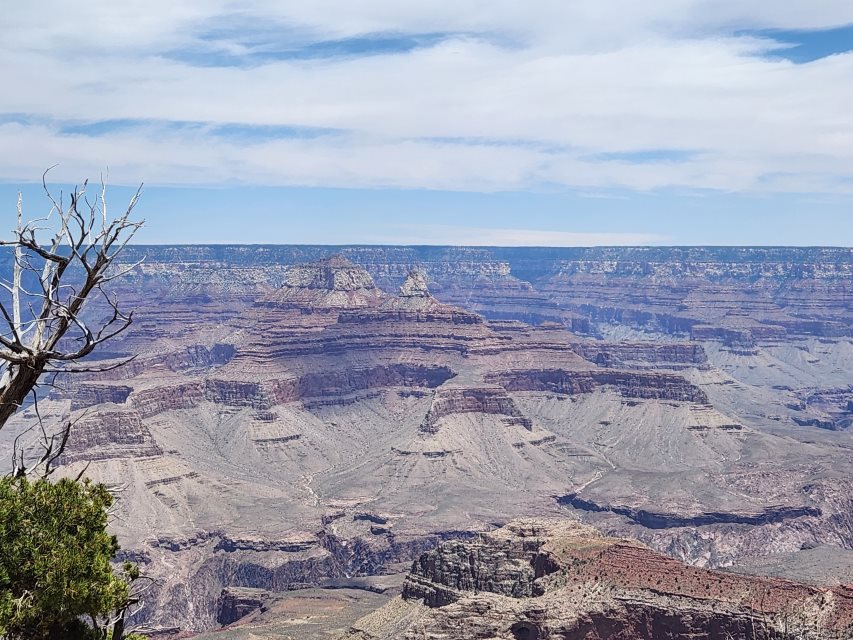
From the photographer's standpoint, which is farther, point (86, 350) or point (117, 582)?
point (117, 582)

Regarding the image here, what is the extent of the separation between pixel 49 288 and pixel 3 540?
6.33 meters

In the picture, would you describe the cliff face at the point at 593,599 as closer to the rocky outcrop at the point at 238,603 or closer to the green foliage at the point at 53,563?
the rocky outcrop at the point at 238,603

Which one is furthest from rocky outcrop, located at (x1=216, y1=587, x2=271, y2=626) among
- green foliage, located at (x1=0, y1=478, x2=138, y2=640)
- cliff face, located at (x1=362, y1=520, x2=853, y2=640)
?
green foliage, located at (x1=0, y1=478, x2=138, y2=640)

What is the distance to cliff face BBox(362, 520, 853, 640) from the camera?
78.1 m

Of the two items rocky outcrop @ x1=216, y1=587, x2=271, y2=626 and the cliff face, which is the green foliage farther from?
rocky outcrop @ x1=216, y1=587, x2=271, y2=626

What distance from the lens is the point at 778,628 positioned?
75625 mm

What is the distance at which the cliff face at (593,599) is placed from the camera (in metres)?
78.1

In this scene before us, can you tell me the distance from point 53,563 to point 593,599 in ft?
202

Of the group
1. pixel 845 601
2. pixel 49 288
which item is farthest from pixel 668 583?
pixel 49 288

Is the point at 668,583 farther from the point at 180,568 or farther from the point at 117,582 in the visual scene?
the point at 180,568

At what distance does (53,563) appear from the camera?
27734 millimetres

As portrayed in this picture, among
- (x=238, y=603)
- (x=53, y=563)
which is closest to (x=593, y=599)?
(x=53, y=563)

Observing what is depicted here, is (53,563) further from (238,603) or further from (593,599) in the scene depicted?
(238,603)

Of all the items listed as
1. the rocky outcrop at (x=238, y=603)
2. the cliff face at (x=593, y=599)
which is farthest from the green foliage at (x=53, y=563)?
the rocky outcrop at (x=238, y=603)
